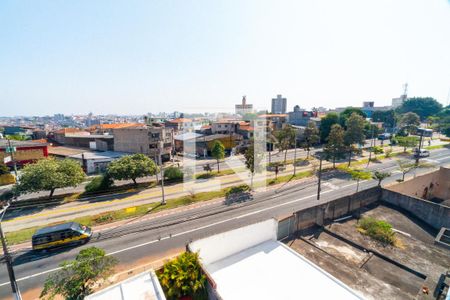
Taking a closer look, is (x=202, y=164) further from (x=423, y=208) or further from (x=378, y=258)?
(x=423, y=208)

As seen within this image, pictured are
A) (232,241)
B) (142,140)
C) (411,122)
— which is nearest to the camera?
(232,241)

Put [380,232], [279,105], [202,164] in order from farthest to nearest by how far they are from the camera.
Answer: [279,105], [202,164], [380,232]

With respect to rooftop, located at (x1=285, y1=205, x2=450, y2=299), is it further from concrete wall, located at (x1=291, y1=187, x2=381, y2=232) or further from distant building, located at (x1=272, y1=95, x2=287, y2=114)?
distant building, located at (x1=272, y1=95, x2=287, y2=114)

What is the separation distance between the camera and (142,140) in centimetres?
4609

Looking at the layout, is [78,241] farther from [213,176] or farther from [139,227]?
[213,176]

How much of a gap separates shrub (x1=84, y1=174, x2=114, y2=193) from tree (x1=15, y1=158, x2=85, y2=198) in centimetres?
200

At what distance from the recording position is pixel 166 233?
66.1ft

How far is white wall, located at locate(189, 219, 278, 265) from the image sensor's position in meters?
13.5

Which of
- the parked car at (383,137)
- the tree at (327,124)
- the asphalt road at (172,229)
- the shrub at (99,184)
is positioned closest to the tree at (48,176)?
the shrub at (99,184)

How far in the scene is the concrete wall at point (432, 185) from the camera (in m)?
31.4

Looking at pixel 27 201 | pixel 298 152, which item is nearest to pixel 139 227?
pixel 27 201

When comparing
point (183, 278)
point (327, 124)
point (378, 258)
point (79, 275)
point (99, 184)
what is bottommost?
point (378, 258)

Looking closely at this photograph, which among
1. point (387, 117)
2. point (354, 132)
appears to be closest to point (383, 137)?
point (387, 117)

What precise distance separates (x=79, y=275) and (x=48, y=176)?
71.4ft
